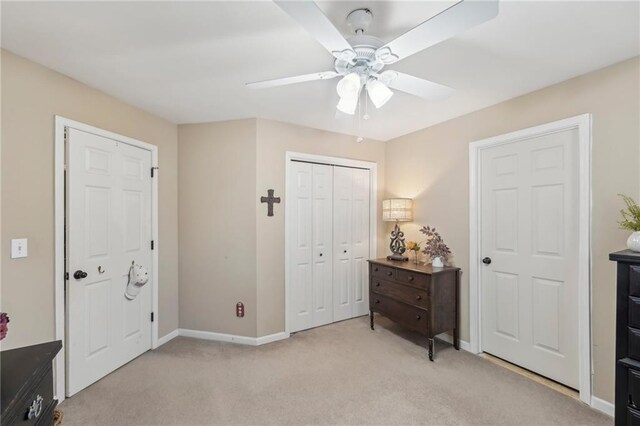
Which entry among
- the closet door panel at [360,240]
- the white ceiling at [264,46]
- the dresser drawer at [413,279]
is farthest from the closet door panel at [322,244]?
the white ceiling at [264,46]

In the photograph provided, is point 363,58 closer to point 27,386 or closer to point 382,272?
point 27,386

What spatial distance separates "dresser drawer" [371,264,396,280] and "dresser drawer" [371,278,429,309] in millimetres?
54

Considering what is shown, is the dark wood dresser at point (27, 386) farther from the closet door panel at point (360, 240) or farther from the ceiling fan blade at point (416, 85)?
the closet door panel at point (360, 240)

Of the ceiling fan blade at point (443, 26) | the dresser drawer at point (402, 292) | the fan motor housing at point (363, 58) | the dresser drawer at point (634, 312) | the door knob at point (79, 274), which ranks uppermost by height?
the fan motor housing at point (363, 58)

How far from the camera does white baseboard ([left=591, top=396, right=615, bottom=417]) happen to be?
197 cm

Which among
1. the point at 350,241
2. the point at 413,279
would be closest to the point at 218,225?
the point at 350,241

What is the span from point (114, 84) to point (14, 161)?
85cm

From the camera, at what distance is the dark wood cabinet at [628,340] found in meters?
1.57

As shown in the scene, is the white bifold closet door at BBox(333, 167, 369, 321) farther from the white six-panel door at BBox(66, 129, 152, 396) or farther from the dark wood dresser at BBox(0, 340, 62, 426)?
the dark wood dresser at BBox(0, 340, 62, 426)

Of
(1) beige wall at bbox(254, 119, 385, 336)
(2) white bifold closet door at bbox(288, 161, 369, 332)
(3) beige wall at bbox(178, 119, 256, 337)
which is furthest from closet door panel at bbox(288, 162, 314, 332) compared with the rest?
(3) beige wall at bbox(178, 119, 256, 337)

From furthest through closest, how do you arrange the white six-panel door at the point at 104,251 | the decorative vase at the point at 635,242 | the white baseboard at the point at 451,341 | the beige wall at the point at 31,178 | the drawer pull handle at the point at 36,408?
1. the white baseboard at the point at 451,341
2. the white six-panel door at the point at 104,251
3. the beige wall at the point at 31,178
4. the decorative vase at the point at 635,242
5. the drawer pull handle at the point at 36,408

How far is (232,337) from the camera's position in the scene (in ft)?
10.2

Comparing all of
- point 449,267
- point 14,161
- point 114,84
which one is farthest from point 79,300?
point 449,267

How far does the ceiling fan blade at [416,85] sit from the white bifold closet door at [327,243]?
72.4 inches
